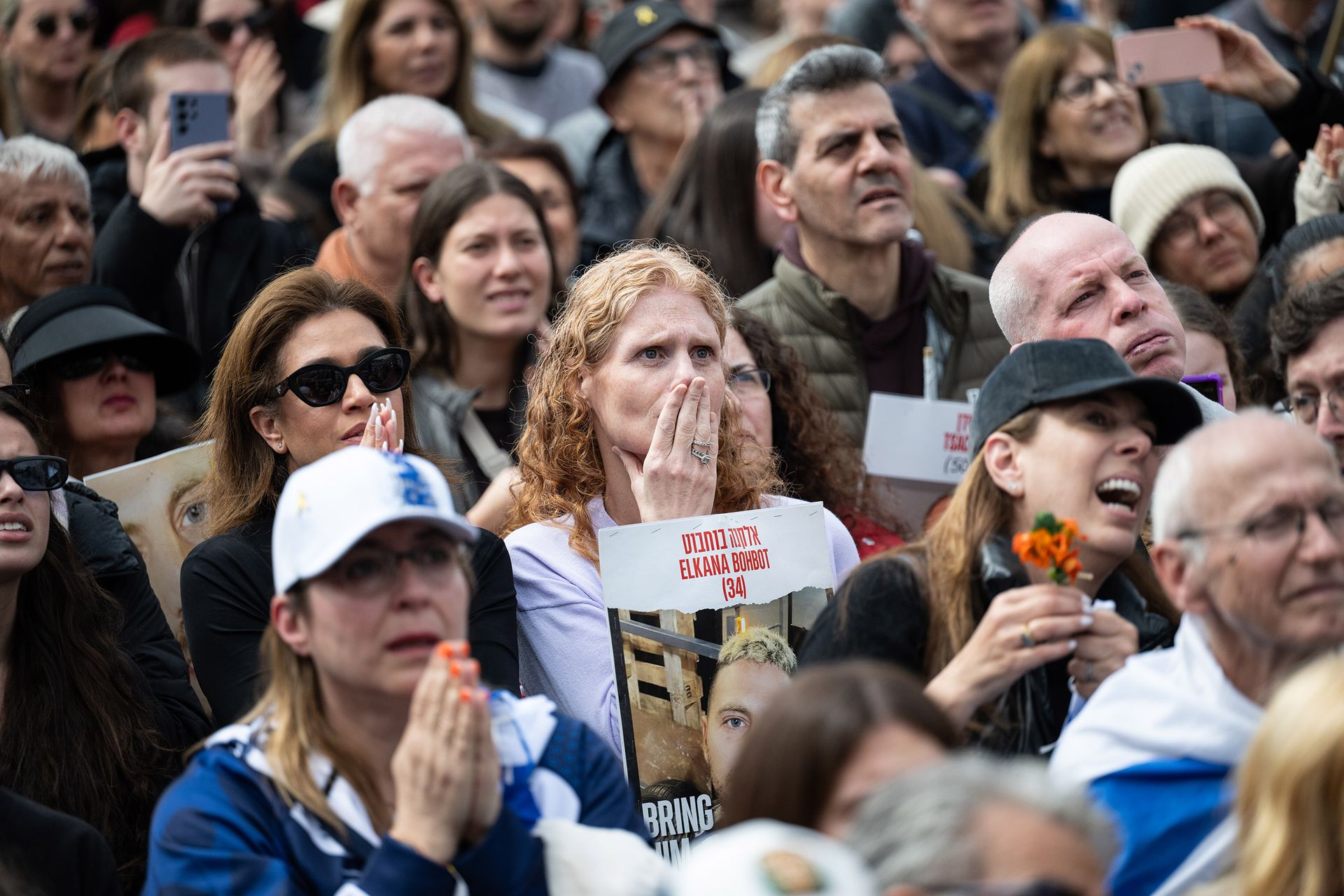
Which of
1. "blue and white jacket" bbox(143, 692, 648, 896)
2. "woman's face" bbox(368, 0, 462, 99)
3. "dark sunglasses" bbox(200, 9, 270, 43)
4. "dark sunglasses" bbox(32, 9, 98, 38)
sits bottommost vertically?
"blue and white jacket" bbox(143, 692, 648, 896)

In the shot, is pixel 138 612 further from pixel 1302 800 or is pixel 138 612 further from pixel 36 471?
pixel 1302 800

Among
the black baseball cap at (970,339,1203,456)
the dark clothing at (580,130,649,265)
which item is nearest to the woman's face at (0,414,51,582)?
the black baseball cap at (970,339,1203,456)

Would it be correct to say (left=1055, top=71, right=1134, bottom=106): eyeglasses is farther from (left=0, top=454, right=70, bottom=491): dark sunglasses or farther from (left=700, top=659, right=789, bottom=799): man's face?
(left=0, top=454, right=70, bottom=491): dark sunglasses

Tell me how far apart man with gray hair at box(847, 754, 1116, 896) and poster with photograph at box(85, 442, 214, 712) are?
2.88 metres

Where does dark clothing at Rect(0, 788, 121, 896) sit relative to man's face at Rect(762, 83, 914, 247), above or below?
below

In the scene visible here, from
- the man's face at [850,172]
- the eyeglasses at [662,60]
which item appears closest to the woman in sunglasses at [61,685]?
the man's face at [850,172]

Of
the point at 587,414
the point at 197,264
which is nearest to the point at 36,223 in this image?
the point at 197,264

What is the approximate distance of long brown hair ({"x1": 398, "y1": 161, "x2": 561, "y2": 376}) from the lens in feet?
19.9

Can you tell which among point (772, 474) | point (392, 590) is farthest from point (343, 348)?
point (392, 590)

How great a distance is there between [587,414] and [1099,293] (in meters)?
1.48

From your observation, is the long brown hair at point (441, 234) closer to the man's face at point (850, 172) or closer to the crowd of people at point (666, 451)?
the crowd of people at point (666, 451)

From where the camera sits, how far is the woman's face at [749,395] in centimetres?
521

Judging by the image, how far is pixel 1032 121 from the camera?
23.6 feet

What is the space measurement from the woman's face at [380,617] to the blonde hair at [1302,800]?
1.44m
